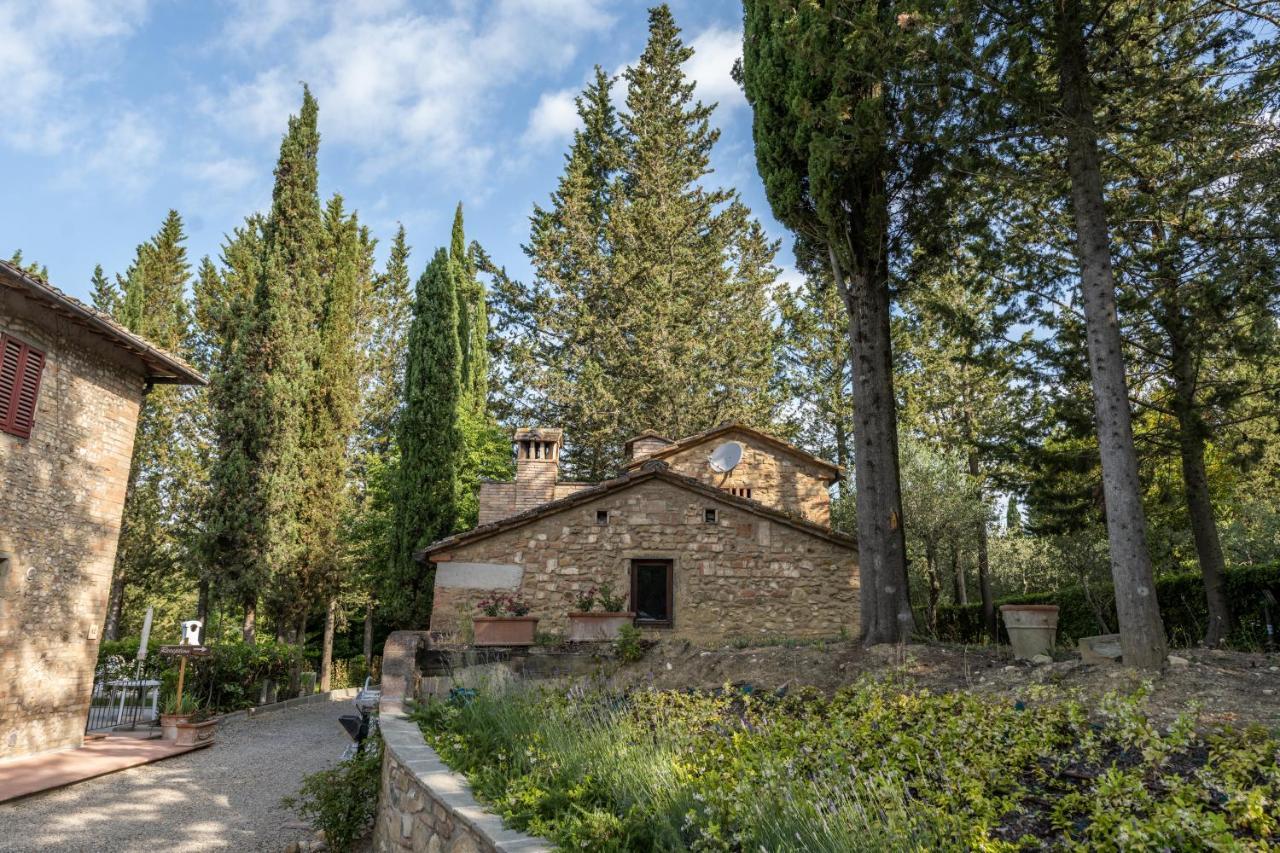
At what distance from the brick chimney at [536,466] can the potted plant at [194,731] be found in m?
6.78

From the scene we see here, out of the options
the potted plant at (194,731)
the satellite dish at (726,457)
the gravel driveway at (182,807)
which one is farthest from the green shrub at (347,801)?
the satellite dish at (726,457)

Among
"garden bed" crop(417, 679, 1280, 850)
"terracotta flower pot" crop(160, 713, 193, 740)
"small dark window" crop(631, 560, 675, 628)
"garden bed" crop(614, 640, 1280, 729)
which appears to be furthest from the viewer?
"small dark window" crop(631, 560, 675, 628)

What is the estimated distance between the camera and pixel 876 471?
9.16 m

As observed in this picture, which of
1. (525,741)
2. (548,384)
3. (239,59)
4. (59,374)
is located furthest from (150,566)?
(525,741)

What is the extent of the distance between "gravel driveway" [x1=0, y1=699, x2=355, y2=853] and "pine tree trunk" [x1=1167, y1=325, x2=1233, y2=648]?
11.6m

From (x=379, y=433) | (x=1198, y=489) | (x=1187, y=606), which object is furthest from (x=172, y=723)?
(x=379, y=433)

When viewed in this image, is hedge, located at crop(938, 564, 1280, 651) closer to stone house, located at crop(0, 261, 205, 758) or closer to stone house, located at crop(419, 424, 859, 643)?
stone house, located at crop(419, 424, 859, 643)

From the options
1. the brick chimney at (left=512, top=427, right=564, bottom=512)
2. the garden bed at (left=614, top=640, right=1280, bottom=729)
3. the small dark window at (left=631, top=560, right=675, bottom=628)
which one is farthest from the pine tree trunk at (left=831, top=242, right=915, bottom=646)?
the brick chimney at (left=512, top=427, right=564, bottom=512)

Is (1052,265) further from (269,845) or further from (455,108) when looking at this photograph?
(269,845)

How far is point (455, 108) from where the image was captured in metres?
10.0

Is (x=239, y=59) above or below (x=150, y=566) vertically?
above

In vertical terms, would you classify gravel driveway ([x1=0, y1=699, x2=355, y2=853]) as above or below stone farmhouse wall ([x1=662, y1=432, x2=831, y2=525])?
below

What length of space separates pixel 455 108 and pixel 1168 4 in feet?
28.0

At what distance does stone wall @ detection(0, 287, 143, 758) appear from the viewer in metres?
9.98
